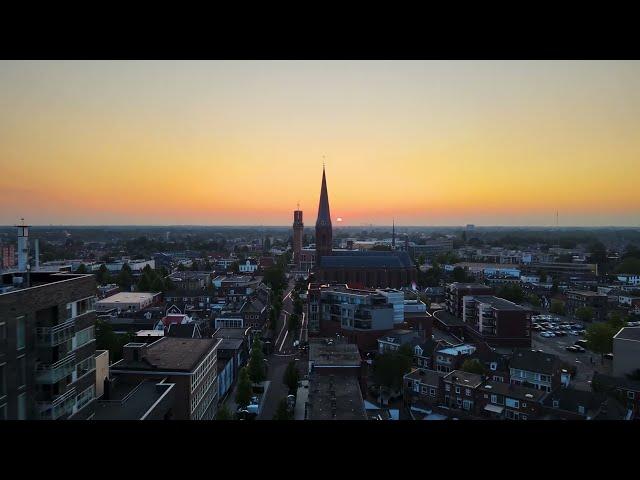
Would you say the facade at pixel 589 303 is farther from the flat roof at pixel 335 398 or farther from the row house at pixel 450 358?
the flat roof at pixel 335 398

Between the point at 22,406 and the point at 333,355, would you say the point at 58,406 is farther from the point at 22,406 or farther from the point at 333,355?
the point at 333,355

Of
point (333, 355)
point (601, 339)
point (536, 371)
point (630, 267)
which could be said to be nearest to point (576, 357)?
point (601, 339)

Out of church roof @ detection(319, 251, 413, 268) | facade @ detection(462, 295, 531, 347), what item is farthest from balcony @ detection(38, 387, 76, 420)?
church roof @ detection(319, 251, 413, 268)
